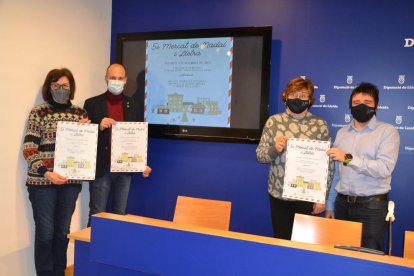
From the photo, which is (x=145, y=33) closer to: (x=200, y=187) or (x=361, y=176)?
(x=200, y=187)

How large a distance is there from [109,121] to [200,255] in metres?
1.93

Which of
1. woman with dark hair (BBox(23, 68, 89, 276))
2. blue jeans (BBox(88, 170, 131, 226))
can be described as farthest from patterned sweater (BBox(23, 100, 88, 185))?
blue jeans (BBox(88, 170, 131, 226))

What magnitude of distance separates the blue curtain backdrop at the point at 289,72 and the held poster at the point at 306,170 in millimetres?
896

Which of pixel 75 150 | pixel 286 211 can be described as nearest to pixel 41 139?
pixel 75 150

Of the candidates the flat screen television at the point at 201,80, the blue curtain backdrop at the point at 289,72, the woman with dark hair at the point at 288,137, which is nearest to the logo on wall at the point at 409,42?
the blue curtain backdrop at the point at 289,72

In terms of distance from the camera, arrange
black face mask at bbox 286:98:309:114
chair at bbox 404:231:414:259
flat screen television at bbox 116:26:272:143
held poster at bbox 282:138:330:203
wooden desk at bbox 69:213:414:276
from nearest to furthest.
A: wooden desk at bbox 69:213:414:276, chair at bbox 404:231:414:259, held poster at bbox 282:138:330:203, black face mask at bbox 286:98:309:114, flat screen television at bbox 116:26:272:143

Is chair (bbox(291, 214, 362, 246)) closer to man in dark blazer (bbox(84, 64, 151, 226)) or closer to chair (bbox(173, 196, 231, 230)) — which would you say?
chair (bbox(173, 196, 231, 230))

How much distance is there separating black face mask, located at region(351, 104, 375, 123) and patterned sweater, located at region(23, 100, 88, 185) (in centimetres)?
215

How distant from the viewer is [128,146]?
10.9 feet

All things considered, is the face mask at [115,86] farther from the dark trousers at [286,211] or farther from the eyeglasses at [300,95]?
the dark trousers at [286,211]

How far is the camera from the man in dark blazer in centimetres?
330

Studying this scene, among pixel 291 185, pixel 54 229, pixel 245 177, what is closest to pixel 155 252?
pixel 291 185

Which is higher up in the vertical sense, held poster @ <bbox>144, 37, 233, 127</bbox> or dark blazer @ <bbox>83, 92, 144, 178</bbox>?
held poster @ <bbox>144, 37, 233, 127</bbox>

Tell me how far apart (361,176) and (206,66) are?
1791mm
